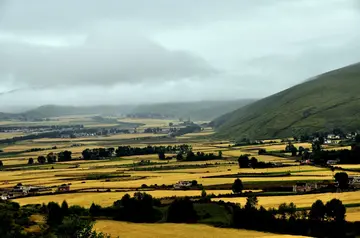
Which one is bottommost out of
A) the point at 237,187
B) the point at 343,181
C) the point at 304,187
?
the point at 304,187

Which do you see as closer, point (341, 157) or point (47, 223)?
point (47, 223)

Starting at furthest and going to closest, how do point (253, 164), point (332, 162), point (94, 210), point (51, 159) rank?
point (51, 159), point (332, 162), point (253, 164), point (94, 210)

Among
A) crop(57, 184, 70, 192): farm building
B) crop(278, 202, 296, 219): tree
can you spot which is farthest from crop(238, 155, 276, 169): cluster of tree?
crop(278, 202, 296, 219): tree

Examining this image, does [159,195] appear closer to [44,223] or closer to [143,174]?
[44,223]

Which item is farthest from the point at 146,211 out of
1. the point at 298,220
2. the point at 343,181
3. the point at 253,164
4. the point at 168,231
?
the point at 253,164

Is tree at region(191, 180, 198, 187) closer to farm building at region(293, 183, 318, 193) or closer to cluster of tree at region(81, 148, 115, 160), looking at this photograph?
farm building at region(293, 183, 318, 193)

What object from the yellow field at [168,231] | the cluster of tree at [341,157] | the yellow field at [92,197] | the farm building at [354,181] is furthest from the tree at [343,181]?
the cluster of tree at [341,157]

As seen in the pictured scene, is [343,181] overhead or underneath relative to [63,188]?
overhead

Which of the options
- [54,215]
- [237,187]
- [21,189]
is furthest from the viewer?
[21,189]

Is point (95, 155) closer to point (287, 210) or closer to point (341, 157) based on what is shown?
point (341, 157)
